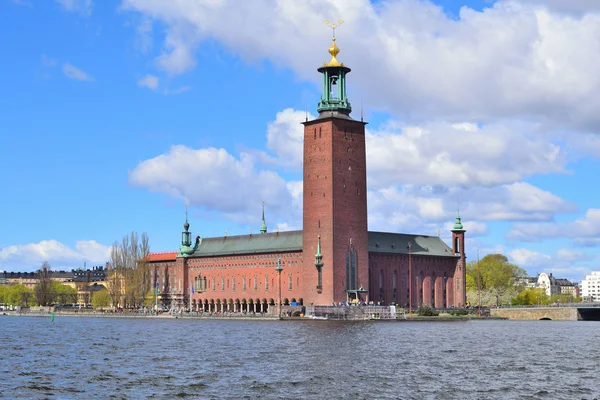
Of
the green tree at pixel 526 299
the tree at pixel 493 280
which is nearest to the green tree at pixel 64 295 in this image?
the tree at pixel 493 280

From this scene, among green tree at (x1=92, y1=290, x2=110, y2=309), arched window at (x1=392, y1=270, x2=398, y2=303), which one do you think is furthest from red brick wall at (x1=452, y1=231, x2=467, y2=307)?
green tree at (x1=92, y1=290, x2=110, y2=309)

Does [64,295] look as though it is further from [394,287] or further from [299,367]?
[299,367]

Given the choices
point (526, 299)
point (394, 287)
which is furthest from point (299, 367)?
point (526, 299)

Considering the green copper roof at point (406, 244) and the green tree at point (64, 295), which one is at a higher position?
the green copper roof at point (406, 244)

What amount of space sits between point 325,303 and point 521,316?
28344 mm

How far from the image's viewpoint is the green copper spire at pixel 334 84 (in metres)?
109

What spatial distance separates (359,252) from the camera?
358 feet

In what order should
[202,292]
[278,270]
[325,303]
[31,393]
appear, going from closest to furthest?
[31,393] → [325,303] → [278,270] → [202,292]

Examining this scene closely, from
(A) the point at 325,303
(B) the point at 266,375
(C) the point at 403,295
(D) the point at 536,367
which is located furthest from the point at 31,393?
(C) the point at 403,295

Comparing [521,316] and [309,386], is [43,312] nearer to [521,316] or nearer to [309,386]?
[521,316]

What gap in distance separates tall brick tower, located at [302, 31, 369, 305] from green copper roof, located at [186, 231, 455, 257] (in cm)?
Result: 864

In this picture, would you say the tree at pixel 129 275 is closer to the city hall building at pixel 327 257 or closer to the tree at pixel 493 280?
the city hall building at pixel 327 257

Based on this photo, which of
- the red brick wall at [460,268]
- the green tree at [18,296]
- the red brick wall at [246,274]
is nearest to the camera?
the red brick wall at [246,274]

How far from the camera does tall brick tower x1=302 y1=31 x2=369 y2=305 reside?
106062 mm
